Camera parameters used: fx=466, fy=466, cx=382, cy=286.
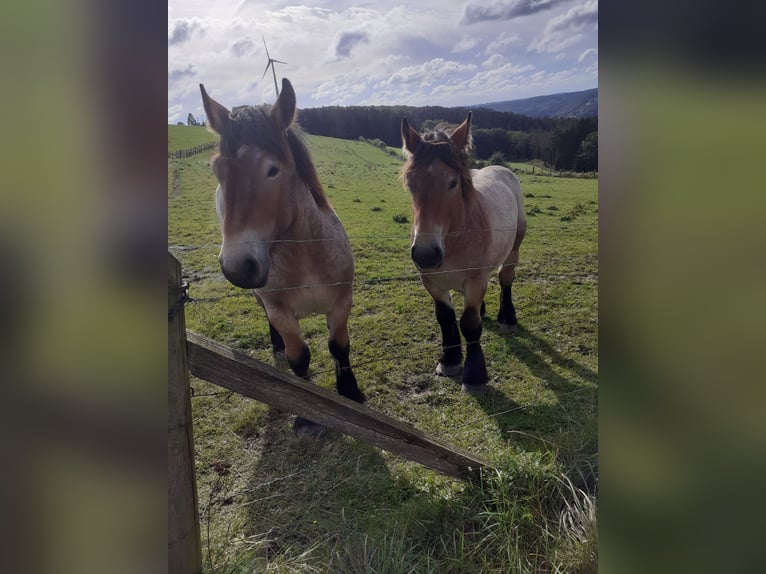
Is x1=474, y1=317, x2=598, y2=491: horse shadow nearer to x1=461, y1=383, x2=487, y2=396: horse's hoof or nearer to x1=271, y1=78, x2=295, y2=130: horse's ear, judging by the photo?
x1=461, y1=383, x2=487, y2=396: horse's hoof

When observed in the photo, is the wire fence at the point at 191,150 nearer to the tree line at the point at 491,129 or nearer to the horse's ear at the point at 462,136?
the tree line at the point at 491,129

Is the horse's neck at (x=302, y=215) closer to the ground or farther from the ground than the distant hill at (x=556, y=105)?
closer to the ground

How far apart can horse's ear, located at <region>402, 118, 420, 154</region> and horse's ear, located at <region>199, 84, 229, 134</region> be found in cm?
97

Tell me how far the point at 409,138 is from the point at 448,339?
150 cm

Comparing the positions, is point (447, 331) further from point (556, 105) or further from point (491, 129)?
point (556, 105)

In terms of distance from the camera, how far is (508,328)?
4176 millimetres

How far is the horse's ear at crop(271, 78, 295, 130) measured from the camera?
211 cm

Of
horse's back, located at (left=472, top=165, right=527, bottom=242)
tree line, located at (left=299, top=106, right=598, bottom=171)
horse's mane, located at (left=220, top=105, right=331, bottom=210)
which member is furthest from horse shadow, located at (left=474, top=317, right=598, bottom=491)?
horse's mane, located at (left=220, top=105, right=331, bottom=210)

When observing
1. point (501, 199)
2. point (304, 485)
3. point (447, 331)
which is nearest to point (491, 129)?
point (501, 199)

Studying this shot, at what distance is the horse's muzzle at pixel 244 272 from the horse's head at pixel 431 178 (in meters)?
0.86

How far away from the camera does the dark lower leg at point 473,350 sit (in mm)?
3311

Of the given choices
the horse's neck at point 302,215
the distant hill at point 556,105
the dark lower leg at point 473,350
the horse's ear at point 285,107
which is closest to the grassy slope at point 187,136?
the horse's ear at point 285,107

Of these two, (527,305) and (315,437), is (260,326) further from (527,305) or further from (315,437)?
(527,305)
